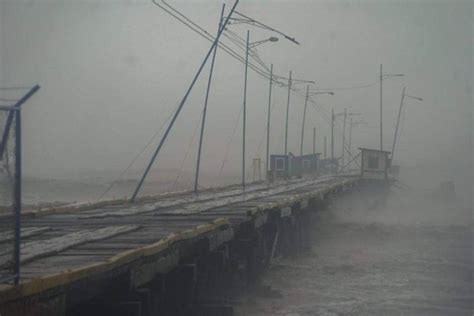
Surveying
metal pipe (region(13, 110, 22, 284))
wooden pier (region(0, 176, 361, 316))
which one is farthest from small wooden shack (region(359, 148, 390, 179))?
metal pipe (region(13, 110, 22, 284))

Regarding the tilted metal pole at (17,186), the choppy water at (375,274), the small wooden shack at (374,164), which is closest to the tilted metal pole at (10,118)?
the tilted metal pole at (17,186)

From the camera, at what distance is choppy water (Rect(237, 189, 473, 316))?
13312mm

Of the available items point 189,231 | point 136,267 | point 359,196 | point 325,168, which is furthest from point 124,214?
point 325,168

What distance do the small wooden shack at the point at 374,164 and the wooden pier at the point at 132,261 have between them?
106ft

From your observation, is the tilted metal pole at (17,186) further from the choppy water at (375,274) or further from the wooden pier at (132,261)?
the choppy water at (375,274)

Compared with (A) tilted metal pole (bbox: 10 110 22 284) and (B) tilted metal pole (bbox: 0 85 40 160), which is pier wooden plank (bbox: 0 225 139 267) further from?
(B) tilted metal pole (bbox: 0 85 40 160)

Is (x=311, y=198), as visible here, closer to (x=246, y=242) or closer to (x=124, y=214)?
(x=246, y=242)

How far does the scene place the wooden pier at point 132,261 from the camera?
5.06 metres

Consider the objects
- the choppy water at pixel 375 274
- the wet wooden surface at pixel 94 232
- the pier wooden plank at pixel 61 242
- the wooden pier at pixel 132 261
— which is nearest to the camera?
the wooden pier at pixel 132 261

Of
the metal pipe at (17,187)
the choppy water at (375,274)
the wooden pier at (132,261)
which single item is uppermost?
the metal pipe at (17,187)

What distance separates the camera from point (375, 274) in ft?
57.7

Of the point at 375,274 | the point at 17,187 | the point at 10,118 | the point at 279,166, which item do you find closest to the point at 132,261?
the point at 17,187

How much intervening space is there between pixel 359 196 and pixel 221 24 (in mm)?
27453

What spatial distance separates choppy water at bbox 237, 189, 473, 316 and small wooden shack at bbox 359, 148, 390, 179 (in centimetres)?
1448
